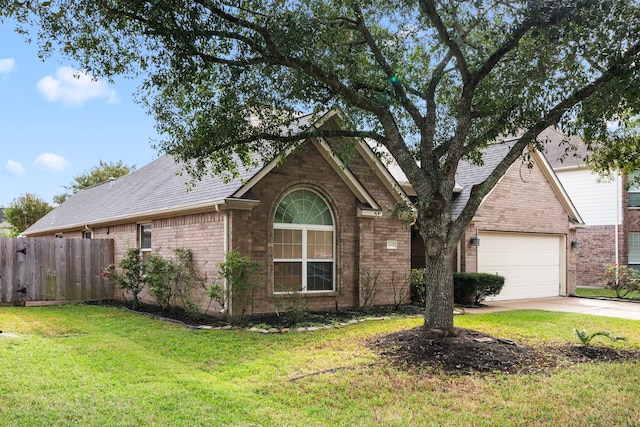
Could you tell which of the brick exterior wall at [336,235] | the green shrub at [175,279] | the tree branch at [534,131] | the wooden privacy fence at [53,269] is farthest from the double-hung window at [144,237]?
the tree branch at [534,131]

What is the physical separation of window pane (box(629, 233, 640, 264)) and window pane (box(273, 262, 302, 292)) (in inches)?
781

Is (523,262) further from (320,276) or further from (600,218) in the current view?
(600,218)

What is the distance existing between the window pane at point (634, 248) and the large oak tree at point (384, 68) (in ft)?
61.4

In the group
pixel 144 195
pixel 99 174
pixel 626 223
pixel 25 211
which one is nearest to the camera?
pixel 144 195

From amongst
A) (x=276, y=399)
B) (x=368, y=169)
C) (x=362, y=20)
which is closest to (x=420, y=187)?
(x=362, y=20)

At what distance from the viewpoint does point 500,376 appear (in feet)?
23.7

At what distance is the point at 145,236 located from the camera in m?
16.4

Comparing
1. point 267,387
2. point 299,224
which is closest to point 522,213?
point 299,224

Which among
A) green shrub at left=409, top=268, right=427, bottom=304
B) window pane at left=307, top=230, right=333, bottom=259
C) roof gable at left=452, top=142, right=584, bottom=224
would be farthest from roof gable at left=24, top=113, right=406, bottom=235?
roof gable at left=452, top=142, right=584, bottom=224

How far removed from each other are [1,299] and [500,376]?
46.9ft

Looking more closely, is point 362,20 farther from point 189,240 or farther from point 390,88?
point 189,240

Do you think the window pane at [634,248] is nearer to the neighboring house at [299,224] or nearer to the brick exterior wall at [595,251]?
the brick exterior wall at [595,251]

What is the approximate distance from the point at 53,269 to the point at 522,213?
15667 millimetres

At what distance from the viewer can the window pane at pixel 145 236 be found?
16.1 meters
